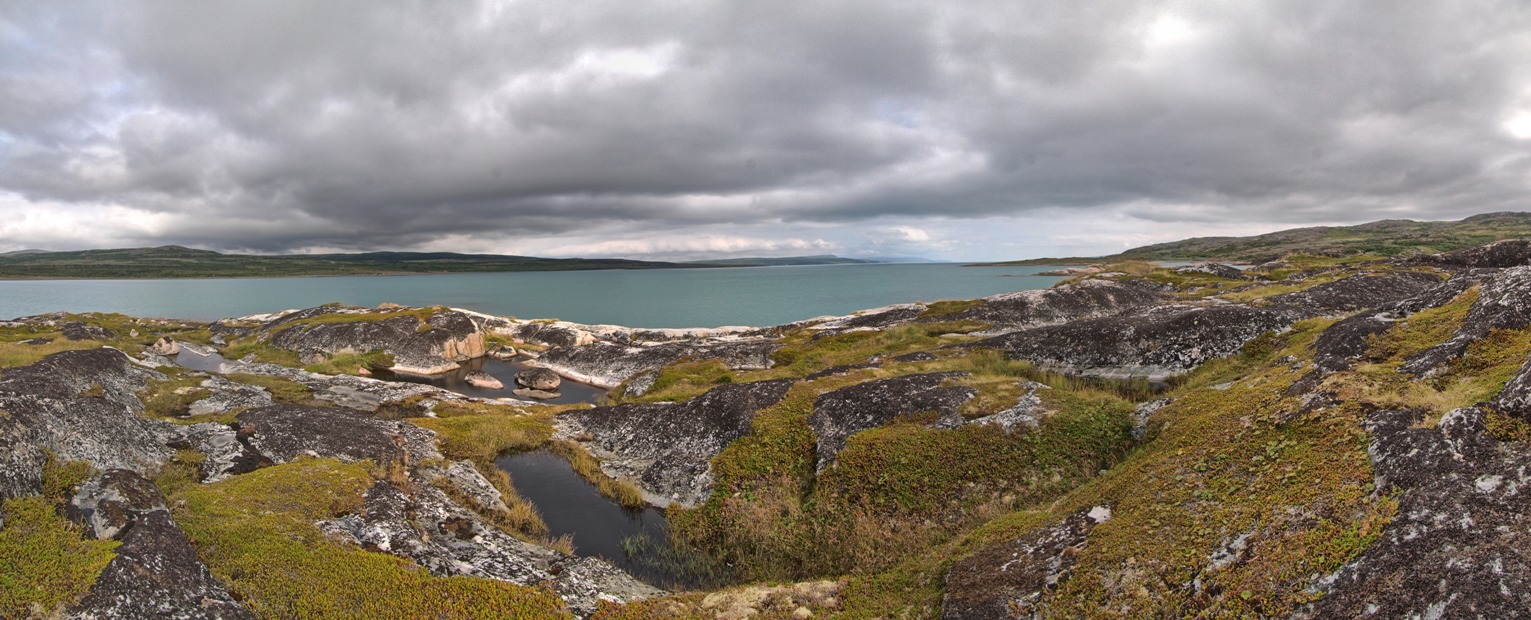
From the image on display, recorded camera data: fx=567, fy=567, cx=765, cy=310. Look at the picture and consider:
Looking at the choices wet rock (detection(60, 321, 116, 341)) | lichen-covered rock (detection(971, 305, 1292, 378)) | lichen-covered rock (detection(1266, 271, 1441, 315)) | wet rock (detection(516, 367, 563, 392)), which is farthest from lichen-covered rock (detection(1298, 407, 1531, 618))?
wet rock (detection(60, 321, 116, 341))

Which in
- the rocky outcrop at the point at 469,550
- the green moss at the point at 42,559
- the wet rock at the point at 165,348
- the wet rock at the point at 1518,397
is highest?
the wet rock at the point at 1518,397

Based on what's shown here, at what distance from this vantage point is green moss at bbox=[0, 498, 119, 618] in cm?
939

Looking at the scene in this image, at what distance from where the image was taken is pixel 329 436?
22.5m

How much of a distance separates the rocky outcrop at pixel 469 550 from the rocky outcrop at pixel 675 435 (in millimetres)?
6811

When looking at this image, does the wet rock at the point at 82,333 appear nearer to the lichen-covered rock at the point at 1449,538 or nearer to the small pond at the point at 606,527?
the small pond at the point at 606,527

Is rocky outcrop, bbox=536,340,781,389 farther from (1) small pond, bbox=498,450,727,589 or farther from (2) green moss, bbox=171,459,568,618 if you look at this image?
(2) green moss, bbox=171,459,568,618

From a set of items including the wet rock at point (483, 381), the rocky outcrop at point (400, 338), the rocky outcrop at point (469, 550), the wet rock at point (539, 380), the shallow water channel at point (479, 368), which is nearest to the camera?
the rocky outcrop at point (469, 550)

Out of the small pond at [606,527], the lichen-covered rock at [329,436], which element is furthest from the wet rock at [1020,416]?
the lichen-covered rock at [329,436]

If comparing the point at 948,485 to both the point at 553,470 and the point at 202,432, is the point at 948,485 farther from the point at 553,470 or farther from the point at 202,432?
the point at 202,432

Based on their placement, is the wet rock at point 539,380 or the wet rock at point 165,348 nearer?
the wet rock at point 539,380

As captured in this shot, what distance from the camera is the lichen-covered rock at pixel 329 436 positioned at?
2152 cm

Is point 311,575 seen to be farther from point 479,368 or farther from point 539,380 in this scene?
point 479,368

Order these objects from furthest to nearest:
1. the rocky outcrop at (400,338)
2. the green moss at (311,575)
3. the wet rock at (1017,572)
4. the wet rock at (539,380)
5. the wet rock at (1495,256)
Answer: the rocky outcrop at (400,338) < the wet rock at (539,380) < the wet rock at (1495,256) < the green moss at (311,575) < the wet rock at (1017,572)

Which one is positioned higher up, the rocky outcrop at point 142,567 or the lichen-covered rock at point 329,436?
the rocky outcrop at point 142,567
